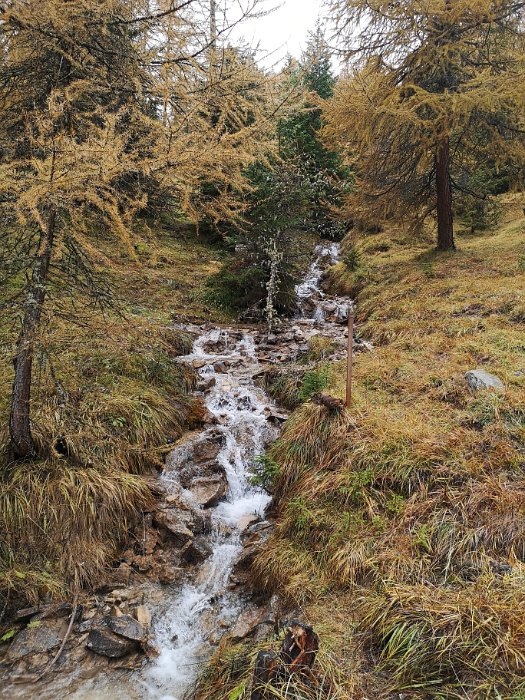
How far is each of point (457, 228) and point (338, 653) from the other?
17387 mm

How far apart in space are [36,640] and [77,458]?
1783mm

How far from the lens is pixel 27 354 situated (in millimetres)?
3975

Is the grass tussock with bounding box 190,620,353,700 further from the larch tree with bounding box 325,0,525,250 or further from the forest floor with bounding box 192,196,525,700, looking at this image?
the larch tree with bounding box 325,0,525,250

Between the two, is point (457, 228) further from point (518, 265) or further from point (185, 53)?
point (185, 53)

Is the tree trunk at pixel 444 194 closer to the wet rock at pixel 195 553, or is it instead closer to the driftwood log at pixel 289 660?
the wet rock at pixel 195 553

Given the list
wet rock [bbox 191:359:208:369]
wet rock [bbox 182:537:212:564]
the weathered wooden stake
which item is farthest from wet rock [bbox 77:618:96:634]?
wet rock [bbox 191:359:208:369]

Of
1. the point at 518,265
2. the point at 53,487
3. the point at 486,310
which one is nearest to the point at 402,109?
the point at 518,265

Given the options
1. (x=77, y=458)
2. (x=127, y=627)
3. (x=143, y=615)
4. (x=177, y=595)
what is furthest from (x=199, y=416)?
(x=127, y=627)

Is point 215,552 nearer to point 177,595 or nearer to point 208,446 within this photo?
point 177,595

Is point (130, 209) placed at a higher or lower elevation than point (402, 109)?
lower

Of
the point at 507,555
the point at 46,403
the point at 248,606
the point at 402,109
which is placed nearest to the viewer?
the point at 507,555

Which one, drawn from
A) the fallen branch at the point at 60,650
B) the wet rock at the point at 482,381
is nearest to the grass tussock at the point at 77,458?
the fallen branch at the point at 60,650

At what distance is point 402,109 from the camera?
10062 mm

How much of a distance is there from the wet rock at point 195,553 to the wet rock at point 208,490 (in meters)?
0.63
